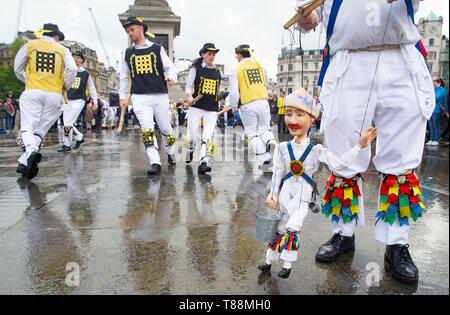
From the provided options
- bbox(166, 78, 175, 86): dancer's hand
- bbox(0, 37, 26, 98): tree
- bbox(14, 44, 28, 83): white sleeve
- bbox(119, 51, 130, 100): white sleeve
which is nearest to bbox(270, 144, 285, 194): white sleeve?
bbox(166, 78, 175, 86): dancer's hand

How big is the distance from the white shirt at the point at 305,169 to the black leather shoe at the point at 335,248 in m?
0.39

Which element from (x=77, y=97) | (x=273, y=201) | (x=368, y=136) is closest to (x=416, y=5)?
(x=368, y=136)

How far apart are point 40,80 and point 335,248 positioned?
4.56 meters

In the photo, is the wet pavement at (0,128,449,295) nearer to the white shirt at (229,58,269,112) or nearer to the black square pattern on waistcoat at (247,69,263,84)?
the white shirt at (229,58,269,112)

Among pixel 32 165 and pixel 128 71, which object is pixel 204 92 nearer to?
pixel 128 71

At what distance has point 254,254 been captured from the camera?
2.20 meters

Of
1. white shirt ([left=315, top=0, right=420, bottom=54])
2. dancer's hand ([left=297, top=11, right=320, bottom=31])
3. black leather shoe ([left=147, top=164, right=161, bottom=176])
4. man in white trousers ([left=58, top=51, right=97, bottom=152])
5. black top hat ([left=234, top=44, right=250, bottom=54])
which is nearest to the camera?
white shirt ([left=315, top=0, right=420, bottom=54])

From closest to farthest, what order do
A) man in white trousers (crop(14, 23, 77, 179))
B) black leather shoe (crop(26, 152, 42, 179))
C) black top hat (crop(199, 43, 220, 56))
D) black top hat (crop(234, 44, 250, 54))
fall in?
black leather shoe (crop(26, 152, 42, 179)) < man in white trousers (crop(14, 23, 77, 179)) < black top hat (crop(199, 43, 220, 56)) < black top hat (crop(234, 44, 250, 54))

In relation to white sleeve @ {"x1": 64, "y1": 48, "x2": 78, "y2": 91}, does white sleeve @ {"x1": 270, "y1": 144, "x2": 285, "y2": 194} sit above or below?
below

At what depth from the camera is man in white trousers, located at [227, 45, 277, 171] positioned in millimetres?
5598

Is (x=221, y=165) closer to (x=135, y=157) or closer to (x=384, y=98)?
(x=135, y=157)

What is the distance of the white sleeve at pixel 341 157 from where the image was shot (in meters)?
1.83

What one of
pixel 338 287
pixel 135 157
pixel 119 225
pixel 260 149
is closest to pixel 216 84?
pixel 260 149

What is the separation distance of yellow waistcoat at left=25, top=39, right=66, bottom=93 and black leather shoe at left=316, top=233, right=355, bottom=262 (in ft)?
14.5
